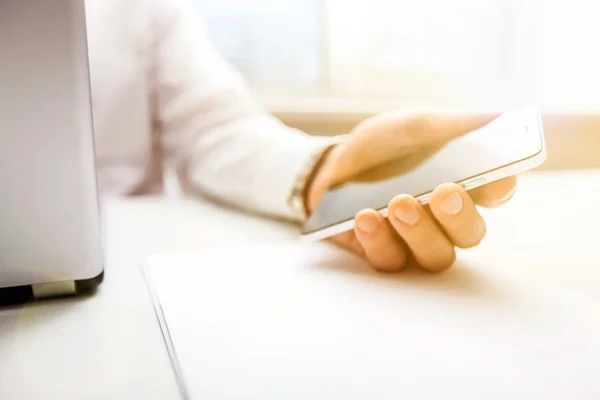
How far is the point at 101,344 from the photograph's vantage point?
0.85 feet

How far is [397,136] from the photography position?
1.47ft

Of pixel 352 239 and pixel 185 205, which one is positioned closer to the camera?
pixel 352 239

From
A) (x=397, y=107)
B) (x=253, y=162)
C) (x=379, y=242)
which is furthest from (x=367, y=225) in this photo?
(x=397, y=107)

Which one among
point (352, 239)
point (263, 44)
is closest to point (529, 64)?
point (263, 44)

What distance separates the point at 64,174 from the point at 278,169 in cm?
28

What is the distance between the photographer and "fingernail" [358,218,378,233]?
1.18 feet

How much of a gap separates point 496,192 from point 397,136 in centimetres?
10

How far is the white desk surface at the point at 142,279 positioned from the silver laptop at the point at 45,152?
0.08 ft

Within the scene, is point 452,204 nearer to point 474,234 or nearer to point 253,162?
point 474,234

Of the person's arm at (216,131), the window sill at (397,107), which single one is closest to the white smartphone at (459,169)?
the person's arm at (216,131)

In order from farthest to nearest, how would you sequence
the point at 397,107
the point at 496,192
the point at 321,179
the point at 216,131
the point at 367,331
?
1. the point at 397,107
2. the point at 216,131
3. the point at 321,179
4. the point at 496,192
5. the point at 367,331

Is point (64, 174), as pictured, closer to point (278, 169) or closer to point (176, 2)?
point (278, 169)

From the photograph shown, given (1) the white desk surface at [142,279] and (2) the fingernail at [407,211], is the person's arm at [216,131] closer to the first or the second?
(1) the white desk surface at [142,279]

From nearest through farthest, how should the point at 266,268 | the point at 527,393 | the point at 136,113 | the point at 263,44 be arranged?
the point at 527,393 < the point at 266,268 < the point at 136,113 < the point at 263,44
